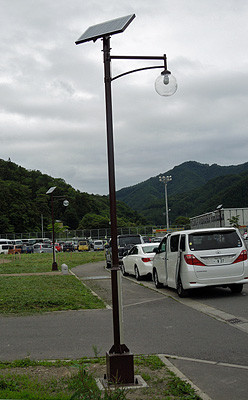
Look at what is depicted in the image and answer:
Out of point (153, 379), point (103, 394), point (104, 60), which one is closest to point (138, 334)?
point (153, 379)

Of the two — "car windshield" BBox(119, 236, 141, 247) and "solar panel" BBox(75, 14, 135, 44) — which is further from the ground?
"solar panel" BBox(75, 14, 135, 44)

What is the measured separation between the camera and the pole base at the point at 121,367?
504 centimetres

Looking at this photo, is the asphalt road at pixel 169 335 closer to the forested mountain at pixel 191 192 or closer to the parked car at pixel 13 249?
the parked car at pixel 13 249

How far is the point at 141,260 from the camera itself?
17.4 meters

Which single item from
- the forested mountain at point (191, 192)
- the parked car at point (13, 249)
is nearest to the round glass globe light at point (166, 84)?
the parked car at point (13, 249)

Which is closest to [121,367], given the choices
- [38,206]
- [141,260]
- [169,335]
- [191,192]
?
[169,335]

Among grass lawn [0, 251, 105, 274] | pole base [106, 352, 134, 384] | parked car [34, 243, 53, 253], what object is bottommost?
grass lawn [0, 251, 105, 274]

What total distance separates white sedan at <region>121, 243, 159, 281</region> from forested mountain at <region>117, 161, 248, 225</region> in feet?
298

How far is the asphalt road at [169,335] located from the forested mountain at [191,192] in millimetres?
98460

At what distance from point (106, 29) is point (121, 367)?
167 inches

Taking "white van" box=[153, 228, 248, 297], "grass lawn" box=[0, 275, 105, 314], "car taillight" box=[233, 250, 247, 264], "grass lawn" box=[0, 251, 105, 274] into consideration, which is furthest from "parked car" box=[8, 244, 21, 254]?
"car taillight" box=[233, 250, 247, 264]

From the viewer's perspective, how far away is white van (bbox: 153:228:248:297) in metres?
11.6

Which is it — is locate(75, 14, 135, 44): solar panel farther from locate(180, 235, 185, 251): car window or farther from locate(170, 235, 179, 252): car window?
locate(170, 235, 179, 252): car window

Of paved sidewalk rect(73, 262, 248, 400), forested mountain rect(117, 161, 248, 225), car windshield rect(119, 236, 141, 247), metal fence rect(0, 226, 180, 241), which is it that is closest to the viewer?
paved sidewalk rect(73, 262, 248, 400)
